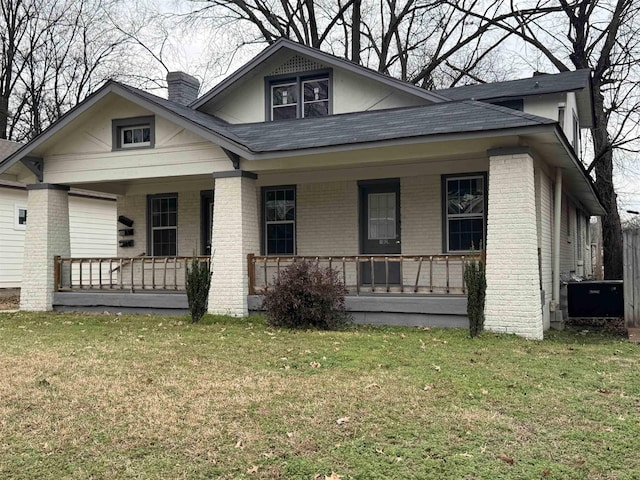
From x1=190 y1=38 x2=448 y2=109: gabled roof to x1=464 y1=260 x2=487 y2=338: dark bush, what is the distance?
4.58 metres

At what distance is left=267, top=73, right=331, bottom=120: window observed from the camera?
14.5 m

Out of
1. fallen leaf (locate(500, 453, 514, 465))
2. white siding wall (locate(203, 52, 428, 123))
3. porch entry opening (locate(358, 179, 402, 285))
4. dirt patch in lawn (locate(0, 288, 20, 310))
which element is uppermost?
white siding wall (locate(203, 52, 428, 123))

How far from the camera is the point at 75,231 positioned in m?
21.9

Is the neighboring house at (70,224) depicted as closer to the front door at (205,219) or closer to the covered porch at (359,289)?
A: the covered porch at (359,289)

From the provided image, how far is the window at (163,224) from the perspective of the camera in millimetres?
16000

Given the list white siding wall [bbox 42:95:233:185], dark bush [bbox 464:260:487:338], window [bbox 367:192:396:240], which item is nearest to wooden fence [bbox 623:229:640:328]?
dark bush [bbox 464:260:487:338]

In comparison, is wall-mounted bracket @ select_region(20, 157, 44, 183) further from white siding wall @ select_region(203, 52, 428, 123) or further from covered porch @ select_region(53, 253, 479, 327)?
white siding wall @ select_region(203, 52, 428, 123)

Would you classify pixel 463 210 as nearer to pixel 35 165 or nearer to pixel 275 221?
pixel 275 221

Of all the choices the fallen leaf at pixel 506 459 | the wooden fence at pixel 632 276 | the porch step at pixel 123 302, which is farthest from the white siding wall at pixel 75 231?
the fallen leaf at pixel 506 459

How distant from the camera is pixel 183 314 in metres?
13.0

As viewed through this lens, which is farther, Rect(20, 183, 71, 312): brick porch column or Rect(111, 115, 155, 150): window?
Rect(20, 183, 71, 312): brick porch column

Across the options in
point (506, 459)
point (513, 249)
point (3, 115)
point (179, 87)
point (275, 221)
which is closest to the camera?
point (506, 459)

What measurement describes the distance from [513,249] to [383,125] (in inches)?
139

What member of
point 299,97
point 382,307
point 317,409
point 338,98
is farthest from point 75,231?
point 317,409
